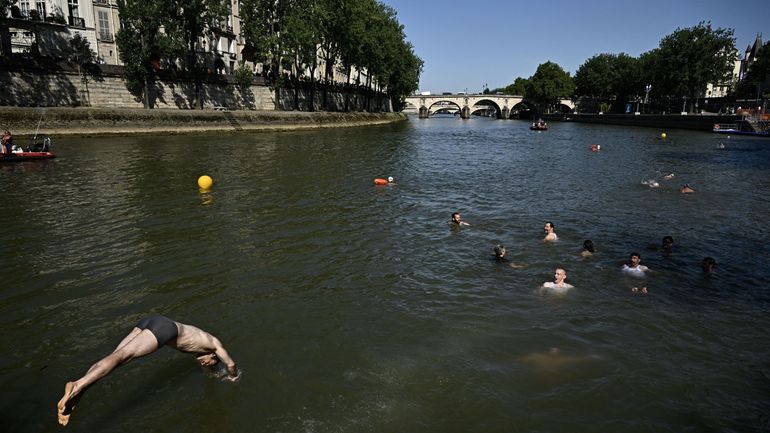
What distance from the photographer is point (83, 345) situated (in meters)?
8.52

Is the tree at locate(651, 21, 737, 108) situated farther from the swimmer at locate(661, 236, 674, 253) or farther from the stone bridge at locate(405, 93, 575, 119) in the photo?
the swimmer at locate(661, 236, 674, 253)

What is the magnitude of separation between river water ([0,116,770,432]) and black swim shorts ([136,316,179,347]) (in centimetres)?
152

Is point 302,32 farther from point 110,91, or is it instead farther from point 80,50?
point 80,50

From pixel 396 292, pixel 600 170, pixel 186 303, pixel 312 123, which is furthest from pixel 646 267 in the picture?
pixel 312 123

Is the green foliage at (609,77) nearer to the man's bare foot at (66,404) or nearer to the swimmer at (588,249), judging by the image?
the swimmer at (588,249)

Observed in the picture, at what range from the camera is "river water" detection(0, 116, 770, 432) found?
711cm

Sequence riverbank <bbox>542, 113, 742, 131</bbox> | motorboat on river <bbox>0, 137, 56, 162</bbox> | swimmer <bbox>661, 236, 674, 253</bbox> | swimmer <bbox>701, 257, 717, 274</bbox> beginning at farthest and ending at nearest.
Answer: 1. riverbank <bbox>542, 113, 742, 131</bbox>
2. motorboat on river <bbox>0, 137, 56, 162</bbox>
3. swimmer <bbox>661, 236, 674, 253</bbox>
4. swimmer <bbox>701, 257, 717, 274</bbox>

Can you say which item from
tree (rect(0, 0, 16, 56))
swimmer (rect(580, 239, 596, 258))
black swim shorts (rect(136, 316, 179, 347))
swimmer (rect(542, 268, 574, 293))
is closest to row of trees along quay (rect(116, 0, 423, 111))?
tree (rect(0, 0, 16, 56))

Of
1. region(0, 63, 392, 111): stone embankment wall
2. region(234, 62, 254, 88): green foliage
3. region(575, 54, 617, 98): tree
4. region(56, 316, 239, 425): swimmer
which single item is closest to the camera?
region(56, 316, 239, 425): swimmer

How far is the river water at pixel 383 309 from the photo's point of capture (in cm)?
711

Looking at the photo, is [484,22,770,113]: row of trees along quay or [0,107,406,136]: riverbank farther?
[484,22,770,113]: row of trees along quay

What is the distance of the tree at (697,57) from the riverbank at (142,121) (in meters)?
74.9

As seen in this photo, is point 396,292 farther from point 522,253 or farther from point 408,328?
point 522,253

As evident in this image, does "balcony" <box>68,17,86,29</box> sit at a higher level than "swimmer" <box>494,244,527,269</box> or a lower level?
higher
